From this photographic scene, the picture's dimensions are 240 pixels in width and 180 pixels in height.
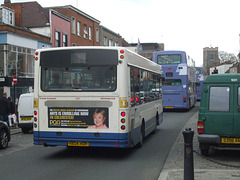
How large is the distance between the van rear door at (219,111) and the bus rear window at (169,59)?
1642cm

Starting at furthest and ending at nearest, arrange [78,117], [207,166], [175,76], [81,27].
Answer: [81,27] < [175,76] < [78,117] < [207,166]

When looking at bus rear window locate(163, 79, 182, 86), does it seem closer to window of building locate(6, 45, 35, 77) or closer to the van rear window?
window of building locate(6, 45, 35, 77)

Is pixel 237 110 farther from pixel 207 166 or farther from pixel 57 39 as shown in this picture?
pixel 57 39

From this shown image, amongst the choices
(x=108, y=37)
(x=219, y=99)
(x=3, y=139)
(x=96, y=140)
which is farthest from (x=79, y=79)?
(x=108, y=37)

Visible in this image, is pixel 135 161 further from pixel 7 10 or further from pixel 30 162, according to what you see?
pixel 7 10

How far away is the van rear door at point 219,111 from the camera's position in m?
8.24

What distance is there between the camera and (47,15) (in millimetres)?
34969

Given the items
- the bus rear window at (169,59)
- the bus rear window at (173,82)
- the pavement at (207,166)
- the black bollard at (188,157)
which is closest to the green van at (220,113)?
the pavement at (207,166)

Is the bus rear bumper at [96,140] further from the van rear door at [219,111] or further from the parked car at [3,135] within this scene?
the parked car at [3,135]

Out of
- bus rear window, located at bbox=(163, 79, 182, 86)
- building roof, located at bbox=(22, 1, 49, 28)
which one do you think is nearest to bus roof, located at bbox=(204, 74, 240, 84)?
bus rear window, located at bbox=(163, 79, 182, 86)

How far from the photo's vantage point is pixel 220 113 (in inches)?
327


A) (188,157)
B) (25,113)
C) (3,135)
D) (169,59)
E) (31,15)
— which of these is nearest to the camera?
(188,157)

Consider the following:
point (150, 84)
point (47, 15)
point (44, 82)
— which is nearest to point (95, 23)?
point (47, 15)

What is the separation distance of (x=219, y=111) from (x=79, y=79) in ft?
11.7
